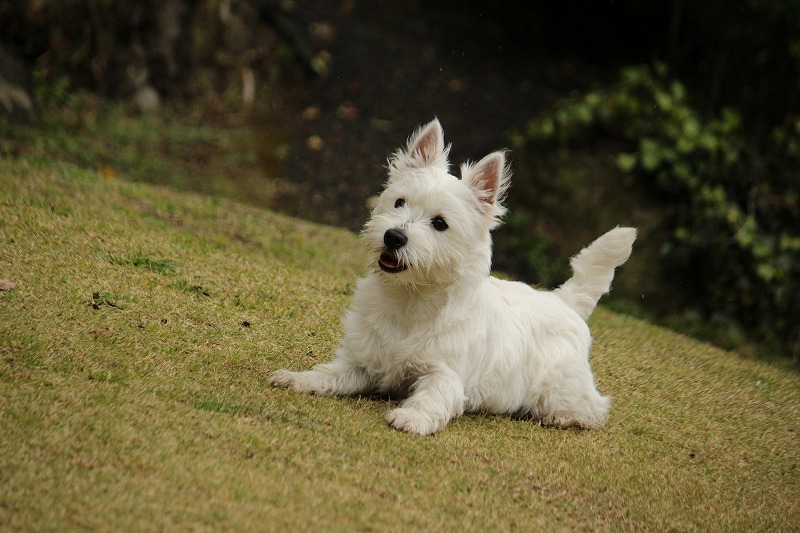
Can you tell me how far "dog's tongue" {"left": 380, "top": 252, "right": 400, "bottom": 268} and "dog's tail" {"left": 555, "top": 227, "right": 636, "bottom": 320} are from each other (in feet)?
4.89

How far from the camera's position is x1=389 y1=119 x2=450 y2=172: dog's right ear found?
4629 mm

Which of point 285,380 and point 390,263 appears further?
point 285,380

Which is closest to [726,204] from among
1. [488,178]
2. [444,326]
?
[488,178]

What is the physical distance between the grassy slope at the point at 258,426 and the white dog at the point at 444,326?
0.51 feet

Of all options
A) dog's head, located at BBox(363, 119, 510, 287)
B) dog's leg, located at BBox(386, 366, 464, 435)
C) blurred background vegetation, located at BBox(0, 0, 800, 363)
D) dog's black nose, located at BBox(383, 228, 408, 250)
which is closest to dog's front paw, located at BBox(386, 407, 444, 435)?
dog's leg, located at BBox(386, 366, 464, 435)

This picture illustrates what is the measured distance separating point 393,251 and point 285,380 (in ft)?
2.94

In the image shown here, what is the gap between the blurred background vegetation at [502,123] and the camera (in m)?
10.0

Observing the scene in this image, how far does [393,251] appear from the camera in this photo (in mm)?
4242

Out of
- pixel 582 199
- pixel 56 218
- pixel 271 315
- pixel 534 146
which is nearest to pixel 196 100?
pixel 534 146

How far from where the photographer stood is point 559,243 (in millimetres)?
11078

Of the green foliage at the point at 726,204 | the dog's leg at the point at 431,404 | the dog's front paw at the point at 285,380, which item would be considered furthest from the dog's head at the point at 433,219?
the green foliage at the point at 726,204

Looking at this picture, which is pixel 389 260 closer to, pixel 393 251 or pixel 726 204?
pixel 393 251

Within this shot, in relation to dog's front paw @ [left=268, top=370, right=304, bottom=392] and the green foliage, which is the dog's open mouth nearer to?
dog's front paw @ [left=268, top=370, right=304, bottom=392]

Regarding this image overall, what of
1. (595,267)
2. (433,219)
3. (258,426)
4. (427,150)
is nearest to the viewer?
(258,426)
